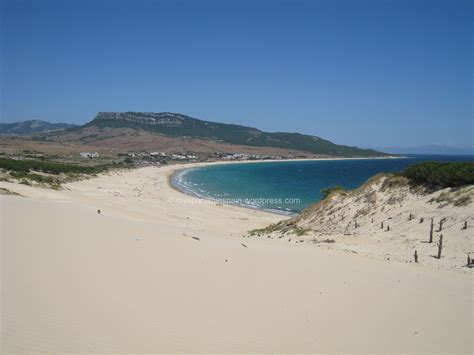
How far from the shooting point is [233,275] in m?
9.68

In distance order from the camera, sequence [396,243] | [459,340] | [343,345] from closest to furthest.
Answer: [343,345] → [459,340] → [396,243]

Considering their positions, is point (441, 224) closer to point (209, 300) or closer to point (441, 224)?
point (441, 224)

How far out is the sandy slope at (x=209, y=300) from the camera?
19.6 feet

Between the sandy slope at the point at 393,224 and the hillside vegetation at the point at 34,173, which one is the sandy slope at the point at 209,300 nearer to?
the sandy slope at the point at 393,224

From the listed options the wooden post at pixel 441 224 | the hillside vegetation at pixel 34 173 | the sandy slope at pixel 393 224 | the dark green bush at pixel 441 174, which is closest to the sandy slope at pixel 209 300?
the sandy slope at pixel 393 224

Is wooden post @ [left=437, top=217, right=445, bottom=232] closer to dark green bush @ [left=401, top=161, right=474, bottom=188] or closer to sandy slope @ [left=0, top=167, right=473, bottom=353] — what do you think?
dark green bush @ [left=401, top=161, right=474, bottom=188]

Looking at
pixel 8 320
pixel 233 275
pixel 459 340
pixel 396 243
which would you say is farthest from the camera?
pixel 396 243

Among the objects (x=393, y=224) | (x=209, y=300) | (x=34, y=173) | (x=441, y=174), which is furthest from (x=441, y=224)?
(x=34, y=173)

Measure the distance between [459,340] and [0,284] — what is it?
31.2 ft

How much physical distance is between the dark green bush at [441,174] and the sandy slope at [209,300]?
31.3 feet

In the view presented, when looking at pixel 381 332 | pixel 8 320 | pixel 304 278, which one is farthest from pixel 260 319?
pixel 8 320

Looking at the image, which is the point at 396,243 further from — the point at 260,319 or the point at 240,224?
the point at 240,224

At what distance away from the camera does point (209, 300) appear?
777cm

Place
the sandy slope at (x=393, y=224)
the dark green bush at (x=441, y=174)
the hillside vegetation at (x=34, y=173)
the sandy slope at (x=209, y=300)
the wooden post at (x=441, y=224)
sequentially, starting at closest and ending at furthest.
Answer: the sandy slope at (x=209, y=300) < the sandy slope at (x=393, y=224) < the wooden post at (x=441, y=224) < the dark green bush at (x=441, y=174) < the hillside vegetation at (x=34, y=173)
